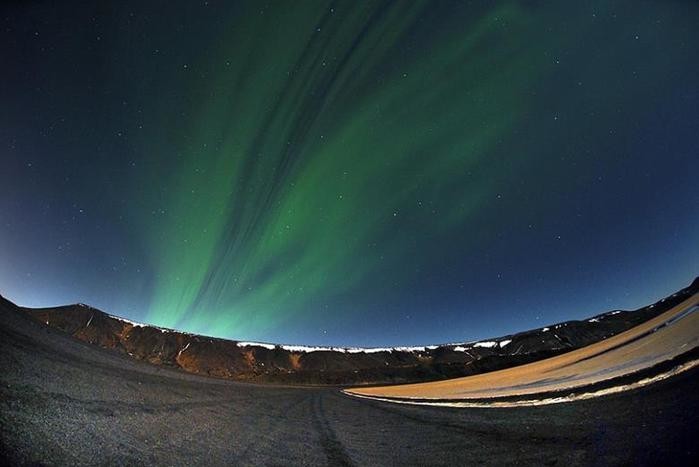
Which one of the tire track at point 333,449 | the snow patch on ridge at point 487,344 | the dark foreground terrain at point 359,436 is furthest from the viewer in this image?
the snow patch on ridge at point 487,344

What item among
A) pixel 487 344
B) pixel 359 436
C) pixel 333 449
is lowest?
pixel 487 344

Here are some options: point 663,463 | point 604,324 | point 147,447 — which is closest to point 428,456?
point 663,463

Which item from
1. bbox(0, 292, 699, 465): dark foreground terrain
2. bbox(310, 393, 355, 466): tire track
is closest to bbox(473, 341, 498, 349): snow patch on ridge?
bbox(0, 292, 699, 465): dark foreground terrain

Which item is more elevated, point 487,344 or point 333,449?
point 333,449

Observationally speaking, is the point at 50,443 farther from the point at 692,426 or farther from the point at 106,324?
the point at 106,324

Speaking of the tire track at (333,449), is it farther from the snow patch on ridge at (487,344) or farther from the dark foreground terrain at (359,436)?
the snow patch on ridge at (487,344)

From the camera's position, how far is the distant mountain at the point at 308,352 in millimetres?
105125

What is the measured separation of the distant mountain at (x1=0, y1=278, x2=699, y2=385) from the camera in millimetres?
105125

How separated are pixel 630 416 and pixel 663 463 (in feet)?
5.19

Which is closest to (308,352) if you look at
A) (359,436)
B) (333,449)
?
(359,436)

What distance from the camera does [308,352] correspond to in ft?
487

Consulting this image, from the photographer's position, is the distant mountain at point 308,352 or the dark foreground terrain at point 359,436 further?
the distant mountain at point 308,352

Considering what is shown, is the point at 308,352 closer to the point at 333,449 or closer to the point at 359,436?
the point at 359,436

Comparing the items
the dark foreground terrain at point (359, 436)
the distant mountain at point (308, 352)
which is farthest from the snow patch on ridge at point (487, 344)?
the dark foreground terrain at point (359, 436)
